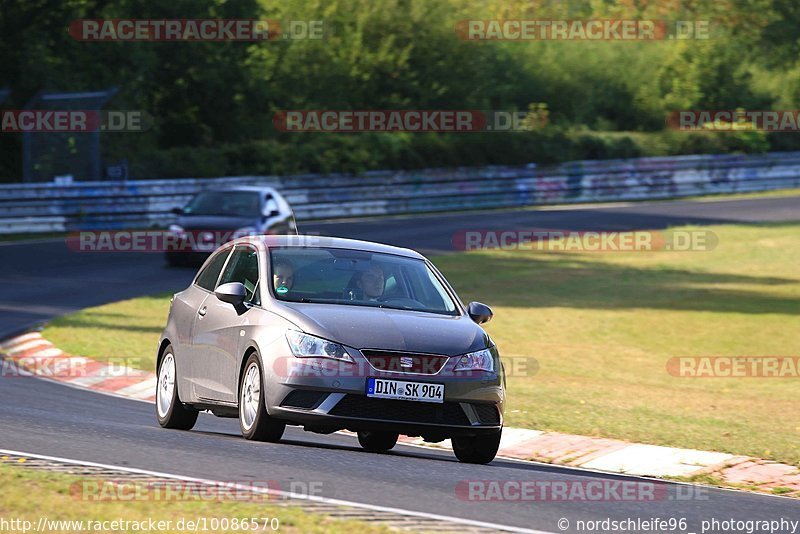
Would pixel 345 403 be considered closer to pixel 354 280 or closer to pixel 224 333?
pixel 354 280

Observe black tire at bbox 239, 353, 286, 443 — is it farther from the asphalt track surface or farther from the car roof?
the car roof

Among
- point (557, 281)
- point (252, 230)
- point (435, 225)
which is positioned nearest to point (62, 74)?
point (435, 225)

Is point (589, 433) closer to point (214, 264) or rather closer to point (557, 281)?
point (214, 264)

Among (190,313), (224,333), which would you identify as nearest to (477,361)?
(224,333)

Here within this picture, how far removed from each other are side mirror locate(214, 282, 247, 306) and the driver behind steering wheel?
0.89 metres

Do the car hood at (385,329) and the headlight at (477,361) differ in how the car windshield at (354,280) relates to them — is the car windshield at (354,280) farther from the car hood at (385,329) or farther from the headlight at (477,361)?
the headlight at (477,361)

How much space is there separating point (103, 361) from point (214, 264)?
4.88 m

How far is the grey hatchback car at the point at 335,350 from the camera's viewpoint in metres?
9.66

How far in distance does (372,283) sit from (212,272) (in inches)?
65.1

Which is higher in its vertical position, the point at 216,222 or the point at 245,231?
the point at 216,222

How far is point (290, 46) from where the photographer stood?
1900 inches

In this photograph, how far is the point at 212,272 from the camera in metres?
11.7

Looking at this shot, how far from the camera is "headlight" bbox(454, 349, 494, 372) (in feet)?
32.6

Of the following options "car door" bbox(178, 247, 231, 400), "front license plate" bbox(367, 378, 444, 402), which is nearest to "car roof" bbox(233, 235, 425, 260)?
"car door" bbox(178, 247, 231, 400)
